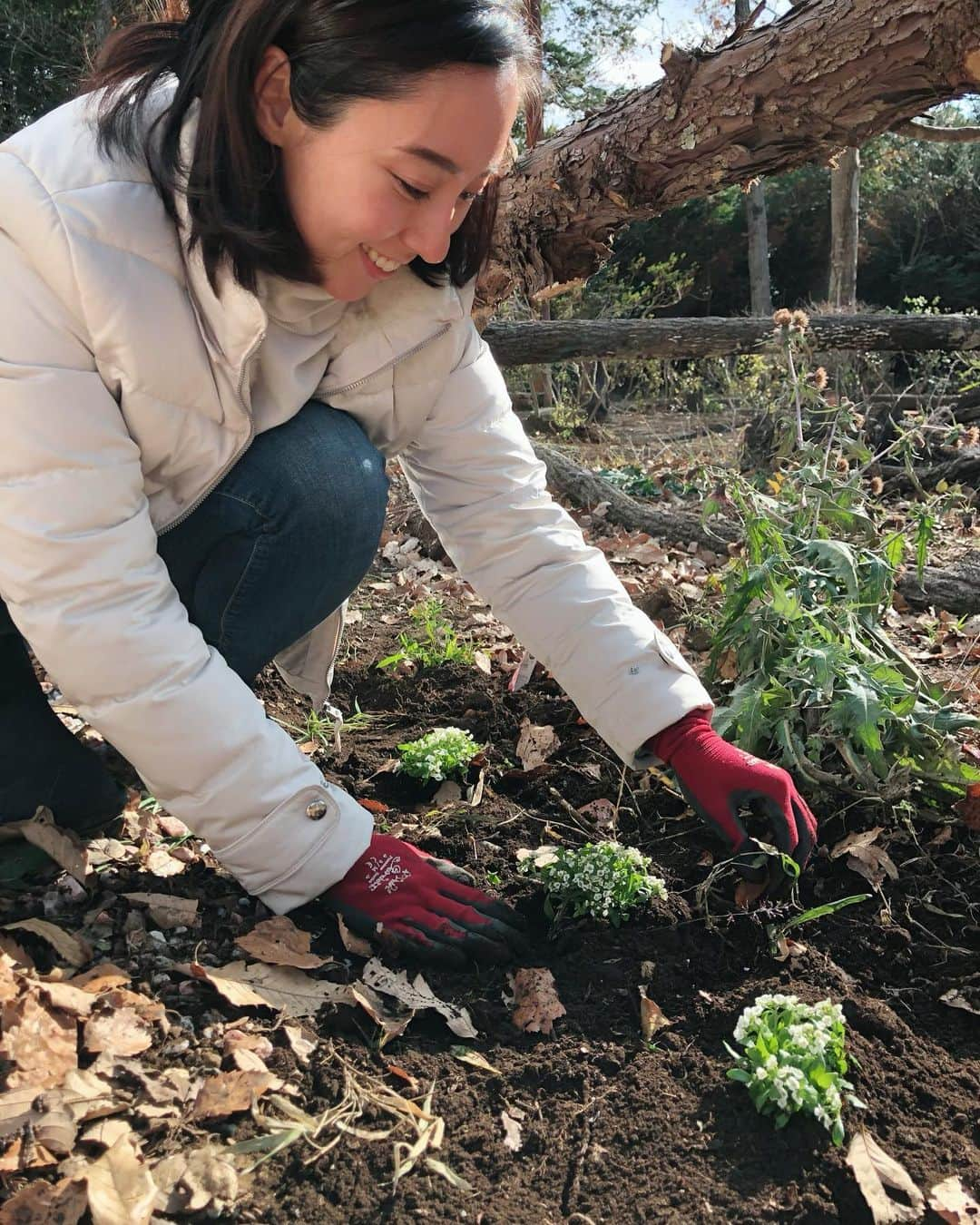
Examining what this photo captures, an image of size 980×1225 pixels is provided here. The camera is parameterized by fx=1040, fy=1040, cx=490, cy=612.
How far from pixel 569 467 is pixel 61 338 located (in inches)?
138

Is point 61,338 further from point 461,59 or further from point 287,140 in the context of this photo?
point 461,59

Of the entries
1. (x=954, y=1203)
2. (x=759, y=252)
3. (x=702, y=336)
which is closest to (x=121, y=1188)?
(x=954, y=1203)

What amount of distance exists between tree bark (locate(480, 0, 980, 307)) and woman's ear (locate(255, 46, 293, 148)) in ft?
4.56

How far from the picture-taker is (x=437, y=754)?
230cm

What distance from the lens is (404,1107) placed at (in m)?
1.47

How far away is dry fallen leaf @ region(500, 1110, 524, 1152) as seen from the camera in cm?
146

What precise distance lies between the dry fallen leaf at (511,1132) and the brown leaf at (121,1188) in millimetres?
480

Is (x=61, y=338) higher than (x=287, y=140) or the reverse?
the reverse

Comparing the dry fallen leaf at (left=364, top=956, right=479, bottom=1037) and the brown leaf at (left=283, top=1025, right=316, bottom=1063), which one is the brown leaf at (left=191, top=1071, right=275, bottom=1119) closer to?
the brown leaf at (left=283, top=1025, right=316, bottom=1063)

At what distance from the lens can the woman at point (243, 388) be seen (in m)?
1.50

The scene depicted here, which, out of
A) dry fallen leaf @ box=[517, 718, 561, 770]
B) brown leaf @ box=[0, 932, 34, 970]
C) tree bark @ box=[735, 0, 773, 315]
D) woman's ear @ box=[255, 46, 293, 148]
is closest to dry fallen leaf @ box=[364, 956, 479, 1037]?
brown leaf @ box=[0, 932, 34, 970]

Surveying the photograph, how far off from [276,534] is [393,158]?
0.74 m

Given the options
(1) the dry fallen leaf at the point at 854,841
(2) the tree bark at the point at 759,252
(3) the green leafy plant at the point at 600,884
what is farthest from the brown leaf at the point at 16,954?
(2) the tree bark at the point at 759,252

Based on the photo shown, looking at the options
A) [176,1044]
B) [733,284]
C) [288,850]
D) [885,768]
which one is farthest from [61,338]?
[733,284]
